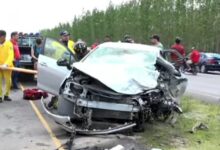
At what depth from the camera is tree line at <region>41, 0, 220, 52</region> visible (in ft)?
163

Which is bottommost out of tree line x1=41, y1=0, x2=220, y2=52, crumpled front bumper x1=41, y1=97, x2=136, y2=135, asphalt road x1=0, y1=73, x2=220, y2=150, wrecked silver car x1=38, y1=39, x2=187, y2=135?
asphalt road x1=0, y1=73, x2=220, y2=150

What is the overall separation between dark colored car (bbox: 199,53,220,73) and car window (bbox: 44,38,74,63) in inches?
1127

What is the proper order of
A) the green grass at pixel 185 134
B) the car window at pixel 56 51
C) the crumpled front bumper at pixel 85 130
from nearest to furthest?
the green grass at pixel 185 134 → the crumpled front bumper at pixel 85 130 → the car window at pixel 56 51

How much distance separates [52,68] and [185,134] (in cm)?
369

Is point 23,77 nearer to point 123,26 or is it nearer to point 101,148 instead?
point 101,148

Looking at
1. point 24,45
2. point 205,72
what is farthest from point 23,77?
point 205,72

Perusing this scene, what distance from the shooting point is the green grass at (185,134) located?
8.88m

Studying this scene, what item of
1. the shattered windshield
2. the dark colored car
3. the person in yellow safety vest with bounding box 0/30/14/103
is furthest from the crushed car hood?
the dark colored car

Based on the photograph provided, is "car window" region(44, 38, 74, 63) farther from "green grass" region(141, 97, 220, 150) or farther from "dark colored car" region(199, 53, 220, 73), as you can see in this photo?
"dark colored car" region(199, 53, 220, 73)

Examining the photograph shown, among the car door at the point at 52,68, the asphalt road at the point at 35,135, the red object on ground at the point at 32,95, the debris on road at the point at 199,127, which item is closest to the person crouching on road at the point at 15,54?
the red object on ground at the point at 32,95

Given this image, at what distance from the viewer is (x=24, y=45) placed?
23.0 m

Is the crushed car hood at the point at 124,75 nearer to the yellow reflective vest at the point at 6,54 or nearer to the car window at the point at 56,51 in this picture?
the car window at the point at 56,51

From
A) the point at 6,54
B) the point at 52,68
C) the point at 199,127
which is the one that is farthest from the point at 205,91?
the point at 199,127

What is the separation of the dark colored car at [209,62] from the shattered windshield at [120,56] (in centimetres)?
2932
